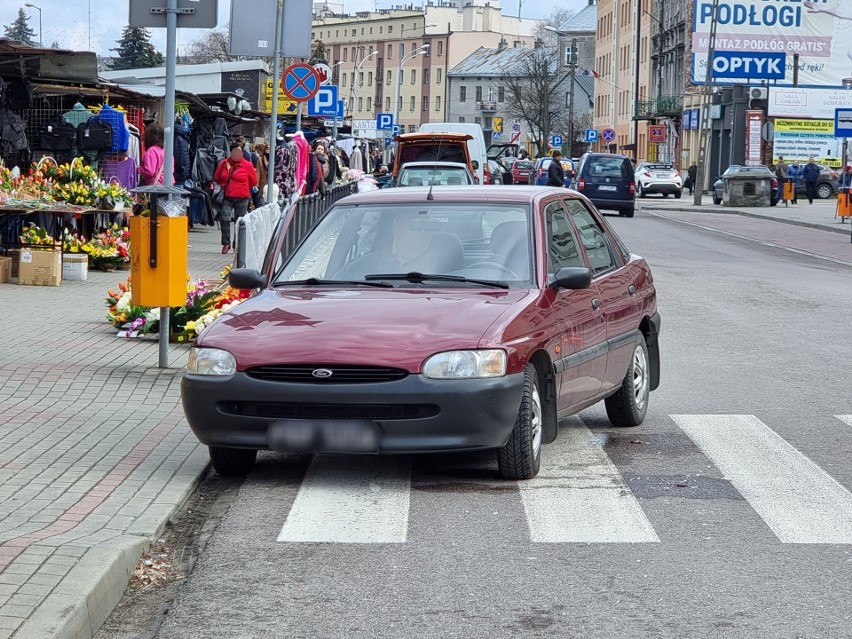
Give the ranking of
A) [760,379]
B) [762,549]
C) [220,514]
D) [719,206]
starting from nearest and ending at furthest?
1. [762,549]
2. [220,514]
3. [760,379]
4. [719,206]

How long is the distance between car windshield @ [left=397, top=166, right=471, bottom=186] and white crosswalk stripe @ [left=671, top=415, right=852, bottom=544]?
20786 millimetres

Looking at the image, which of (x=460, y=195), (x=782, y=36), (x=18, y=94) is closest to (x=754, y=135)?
(x=782, y=36)

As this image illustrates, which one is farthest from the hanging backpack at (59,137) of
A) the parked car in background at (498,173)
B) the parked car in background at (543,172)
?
the parked car in background at (543,172)

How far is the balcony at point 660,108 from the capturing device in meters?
83.1

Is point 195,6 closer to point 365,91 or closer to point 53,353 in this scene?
point 53,353

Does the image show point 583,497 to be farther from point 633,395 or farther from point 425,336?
point 633,395

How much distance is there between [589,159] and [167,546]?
38.1 meters

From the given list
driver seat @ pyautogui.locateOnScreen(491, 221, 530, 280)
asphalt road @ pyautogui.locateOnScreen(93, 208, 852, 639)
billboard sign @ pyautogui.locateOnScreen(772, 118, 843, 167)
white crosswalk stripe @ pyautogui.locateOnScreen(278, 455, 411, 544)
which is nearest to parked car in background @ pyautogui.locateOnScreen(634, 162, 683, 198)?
billboard sign @ pyautogui.locateOnScreen(772, 118, 843, 167)

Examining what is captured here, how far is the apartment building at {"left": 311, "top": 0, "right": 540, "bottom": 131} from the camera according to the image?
161m

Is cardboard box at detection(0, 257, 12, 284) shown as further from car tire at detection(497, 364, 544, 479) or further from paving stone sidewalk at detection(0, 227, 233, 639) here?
car tire at detection(497, 364, 544, 479)

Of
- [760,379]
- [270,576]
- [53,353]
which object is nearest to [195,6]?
[53,353]

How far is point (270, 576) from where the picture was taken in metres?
5.75

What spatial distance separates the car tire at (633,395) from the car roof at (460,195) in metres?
1.21

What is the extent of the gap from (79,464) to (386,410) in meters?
1.71
